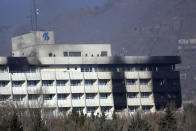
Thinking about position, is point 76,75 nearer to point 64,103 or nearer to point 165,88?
point 64,103

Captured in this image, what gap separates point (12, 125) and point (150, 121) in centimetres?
5124

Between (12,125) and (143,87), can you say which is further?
(143,87)

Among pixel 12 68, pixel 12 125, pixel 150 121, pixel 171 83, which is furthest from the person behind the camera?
pixel 171 83

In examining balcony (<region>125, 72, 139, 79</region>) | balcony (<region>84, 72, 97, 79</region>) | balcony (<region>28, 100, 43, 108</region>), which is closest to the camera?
balcony (<region>28, 100, 43, 108</region>)

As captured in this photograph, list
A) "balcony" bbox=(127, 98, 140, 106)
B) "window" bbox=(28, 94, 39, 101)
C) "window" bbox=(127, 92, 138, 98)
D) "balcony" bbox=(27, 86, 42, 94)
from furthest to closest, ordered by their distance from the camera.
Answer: "window" bbox=(127, 92, 138, 98) < "balcony" bbox=(127, 98, 140, 106) < "balcony" bbox=(27, 86, 42, 94) < "window" bbox=(28, 94, 39, 101)

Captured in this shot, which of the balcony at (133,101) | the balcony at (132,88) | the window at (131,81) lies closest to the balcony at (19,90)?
the balcony at (132,88)

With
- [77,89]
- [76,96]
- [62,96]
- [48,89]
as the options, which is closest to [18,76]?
[48,89]

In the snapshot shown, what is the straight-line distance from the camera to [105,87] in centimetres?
14100

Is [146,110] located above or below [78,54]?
below

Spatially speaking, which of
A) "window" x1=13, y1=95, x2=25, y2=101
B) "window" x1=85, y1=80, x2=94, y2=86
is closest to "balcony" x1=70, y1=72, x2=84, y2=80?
"window" x1=85, y1=80, x2=94, y2=86

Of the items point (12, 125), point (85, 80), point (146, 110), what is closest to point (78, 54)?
point (85, 80)

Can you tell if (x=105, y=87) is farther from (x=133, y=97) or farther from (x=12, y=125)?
(x=12, y=125)

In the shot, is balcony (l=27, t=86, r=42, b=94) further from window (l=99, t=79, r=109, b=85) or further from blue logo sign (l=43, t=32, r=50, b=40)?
blue logo sign (l=43, t=32, r=50, b=40)

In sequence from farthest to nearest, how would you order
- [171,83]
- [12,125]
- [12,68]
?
[171,83]
[12,68]
[12,125]
